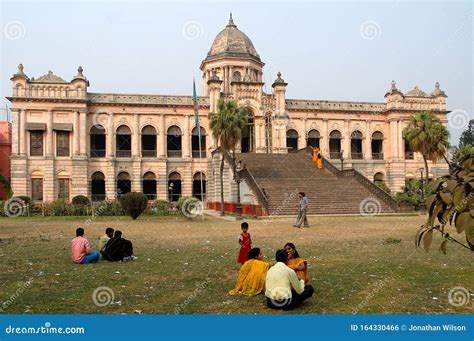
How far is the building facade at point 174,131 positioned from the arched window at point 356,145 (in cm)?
11

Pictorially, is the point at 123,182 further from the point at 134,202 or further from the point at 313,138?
the point at 134,202

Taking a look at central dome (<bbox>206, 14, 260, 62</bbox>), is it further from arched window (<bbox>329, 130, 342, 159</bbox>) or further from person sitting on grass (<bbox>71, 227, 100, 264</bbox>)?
person sitting on grass (<bbox>71, 227, 100, 264</bbox>)

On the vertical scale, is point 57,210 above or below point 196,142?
below

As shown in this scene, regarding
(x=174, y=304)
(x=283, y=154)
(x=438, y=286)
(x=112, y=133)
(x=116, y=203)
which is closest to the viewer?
(x=174, y=304)

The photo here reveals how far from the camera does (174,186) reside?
47750 millimetres

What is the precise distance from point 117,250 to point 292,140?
39.4 m

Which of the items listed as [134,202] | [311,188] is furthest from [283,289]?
[311,188]

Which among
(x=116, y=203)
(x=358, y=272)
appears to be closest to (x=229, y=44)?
(x=116, y=203)

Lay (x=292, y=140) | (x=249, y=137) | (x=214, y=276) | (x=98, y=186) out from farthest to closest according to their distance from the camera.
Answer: (x=292, y=140) → (x=249, y=137) → (x=98, y=186) → (x=214, y=276)

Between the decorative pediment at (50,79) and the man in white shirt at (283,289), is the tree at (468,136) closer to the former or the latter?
the decorative pediment at (50,79)

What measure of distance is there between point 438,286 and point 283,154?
34019mm

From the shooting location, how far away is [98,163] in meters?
45.2

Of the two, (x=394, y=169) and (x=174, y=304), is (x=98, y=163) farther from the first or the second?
(x=174, y=304)

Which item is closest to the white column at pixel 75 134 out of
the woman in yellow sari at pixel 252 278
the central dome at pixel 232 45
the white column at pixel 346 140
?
the central dome at pixel 232 45
